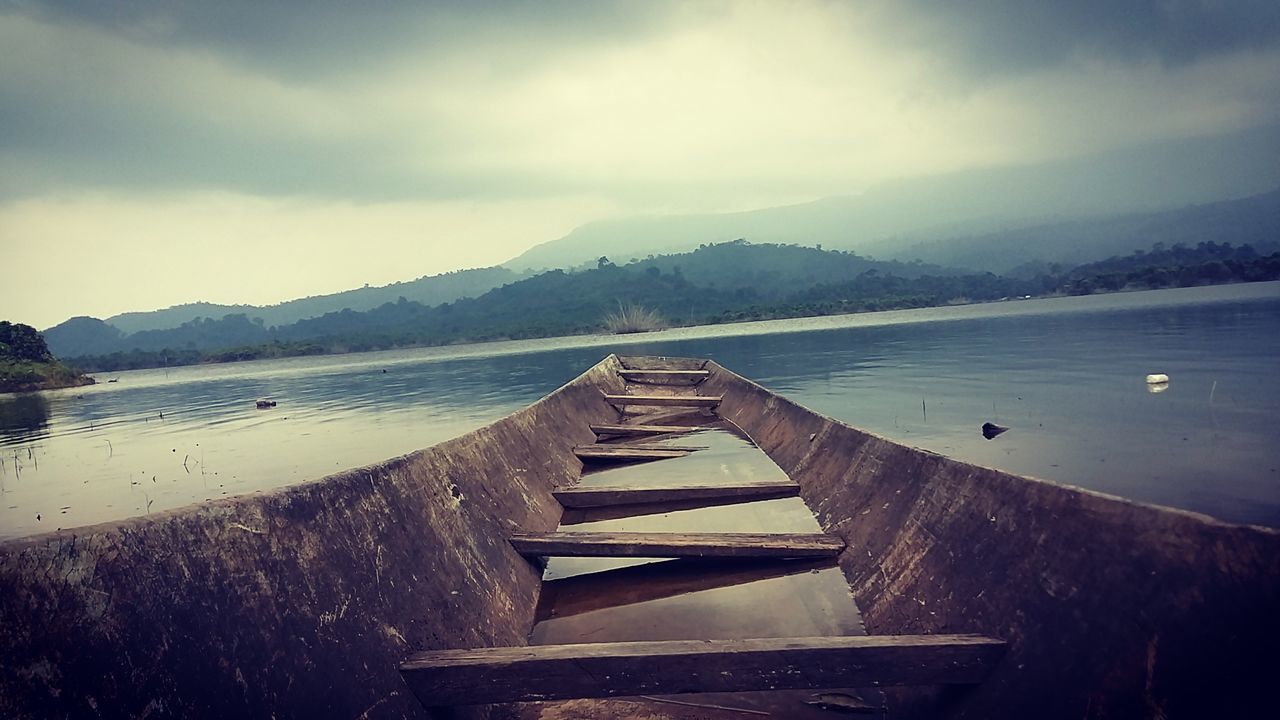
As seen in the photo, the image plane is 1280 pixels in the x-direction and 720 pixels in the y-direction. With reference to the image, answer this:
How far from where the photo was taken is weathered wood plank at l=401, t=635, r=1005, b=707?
7.91ft

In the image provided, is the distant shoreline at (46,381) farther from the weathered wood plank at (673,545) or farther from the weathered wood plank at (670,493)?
the weathered wood plank at (673,545)

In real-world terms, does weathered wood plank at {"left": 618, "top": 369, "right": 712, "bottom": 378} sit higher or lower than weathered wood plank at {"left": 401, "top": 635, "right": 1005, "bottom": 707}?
lower

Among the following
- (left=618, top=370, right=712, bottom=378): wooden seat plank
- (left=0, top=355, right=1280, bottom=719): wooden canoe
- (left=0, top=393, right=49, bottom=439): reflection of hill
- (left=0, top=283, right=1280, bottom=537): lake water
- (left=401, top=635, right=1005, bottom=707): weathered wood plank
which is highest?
(left=0, top=355, right=1280, bottom=719): wooden canoe

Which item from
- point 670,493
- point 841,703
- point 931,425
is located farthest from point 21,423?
point 841,703

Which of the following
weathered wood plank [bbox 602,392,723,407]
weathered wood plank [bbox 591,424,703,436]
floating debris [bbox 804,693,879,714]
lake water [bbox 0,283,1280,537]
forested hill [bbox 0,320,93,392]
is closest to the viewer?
floating debris [bbox 804,693,879,714]

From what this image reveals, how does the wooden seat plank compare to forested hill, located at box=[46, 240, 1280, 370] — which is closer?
the wooden seat plank

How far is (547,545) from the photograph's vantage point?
4.17 metres

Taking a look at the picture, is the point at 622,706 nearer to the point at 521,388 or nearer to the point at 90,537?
the point at 90,537

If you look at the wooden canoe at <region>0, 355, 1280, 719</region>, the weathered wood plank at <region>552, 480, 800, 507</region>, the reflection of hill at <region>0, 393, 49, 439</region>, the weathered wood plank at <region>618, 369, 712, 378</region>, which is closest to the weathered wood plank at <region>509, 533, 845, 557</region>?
the wooden canoe at <region>0, 355, 1280, 719</region>

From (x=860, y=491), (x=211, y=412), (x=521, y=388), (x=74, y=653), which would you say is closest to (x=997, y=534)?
(x=860, y=491)

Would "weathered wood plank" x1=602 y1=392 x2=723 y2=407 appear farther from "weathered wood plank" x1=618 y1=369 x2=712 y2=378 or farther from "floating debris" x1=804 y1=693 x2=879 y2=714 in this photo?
"floating debris" x1=804 y1=693 x2=879 y2=714

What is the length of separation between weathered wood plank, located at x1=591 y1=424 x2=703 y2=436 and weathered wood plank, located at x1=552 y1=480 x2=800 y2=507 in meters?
3.76

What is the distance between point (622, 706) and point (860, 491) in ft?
7.54

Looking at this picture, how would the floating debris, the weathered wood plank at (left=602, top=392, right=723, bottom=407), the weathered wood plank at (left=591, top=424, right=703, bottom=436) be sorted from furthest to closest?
the weathered wood plank at (left=602, top=392, right=723, bottom=407) → the weathered wood plank at (left=591, top=424, right=703, bottom=436) → the floating debris
